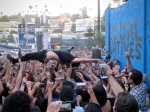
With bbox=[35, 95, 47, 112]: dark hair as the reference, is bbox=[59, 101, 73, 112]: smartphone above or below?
above

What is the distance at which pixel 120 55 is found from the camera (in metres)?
13.0

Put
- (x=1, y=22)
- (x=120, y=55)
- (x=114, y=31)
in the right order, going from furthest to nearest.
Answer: (x=1, y=22), (x=114, y=31), (x=120, y=55)

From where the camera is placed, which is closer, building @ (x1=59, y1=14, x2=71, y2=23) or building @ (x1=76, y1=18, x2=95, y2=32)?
building @ (x1=76, y1=18, x2=95, y2=32)

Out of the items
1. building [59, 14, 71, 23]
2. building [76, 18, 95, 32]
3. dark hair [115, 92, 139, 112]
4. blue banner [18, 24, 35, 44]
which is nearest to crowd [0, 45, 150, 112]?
dark hair [115, 92, 139, 112]

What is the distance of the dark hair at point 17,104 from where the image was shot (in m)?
2.59

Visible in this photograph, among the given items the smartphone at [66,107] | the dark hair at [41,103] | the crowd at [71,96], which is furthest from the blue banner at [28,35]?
the smartphone at [66,107]

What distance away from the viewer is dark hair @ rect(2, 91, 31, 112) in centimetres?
259

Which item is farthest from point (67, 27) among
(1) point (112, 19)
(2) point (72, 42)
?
(1) point (112, 19)

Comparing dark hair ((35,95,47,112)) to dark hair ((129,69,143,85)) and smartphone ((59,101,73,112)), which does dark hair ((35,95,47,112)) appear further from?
dark hair ((129,69,143,85))

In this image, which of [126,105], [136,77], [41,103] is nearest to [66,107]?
[126,105]

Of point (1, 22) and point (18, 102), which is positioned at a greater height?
point (1, 22)

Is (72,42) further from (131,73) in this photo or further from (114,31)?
(131,73)

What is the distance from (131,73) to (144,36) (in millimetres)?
4392

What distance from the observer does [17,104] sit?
2.62 meters
